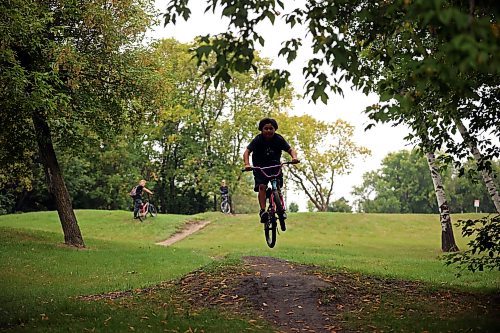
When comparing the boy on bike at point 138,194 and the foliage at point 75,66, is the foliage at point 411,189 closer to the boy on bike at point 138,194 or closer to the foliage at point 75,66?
the boy on bike at point 138,194

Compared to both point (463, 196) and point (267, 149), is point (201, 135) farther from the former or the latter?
point (463, 196)

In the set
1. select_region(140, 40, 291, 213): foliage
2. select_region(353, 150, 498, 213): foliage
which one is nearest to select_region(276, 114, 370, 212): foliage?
select_region(140, 40, 291, 213): foliage

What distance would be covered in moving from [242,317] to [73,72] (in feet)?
35.7

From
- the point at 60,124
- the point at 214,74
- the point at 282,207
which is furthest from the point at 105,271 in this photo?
the point at 214,74

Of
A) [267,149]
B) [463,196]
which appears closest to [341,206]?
[463,196]

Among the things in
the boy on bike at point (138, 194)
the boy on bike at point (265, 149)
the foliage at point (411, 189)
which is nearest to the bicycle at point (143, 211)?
the boy on bike at point (138, 194)

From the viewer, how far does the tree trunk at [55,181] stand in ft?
57.2

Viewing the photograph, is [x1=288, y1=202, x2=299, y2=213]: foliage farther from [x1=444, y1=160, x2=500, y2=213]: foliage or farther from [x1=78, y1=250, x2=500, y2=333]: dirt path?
[x1=78, y1=250, x2=500, y2=333]: dirt path

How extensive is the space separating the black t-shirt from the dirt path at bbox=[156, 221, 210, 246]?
17.8 meters

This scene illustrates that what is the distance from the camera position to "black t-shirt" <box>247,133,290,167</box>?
375 inches

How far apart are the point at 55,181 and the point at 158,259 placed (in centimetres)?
471

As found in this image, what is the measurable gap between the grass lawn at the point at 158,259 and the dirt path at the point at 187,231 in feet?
1.76

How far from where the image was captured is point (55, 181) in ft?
59.1

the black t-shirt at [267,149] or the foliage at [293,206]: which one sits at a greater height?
the black t-shirt at [267,149]
